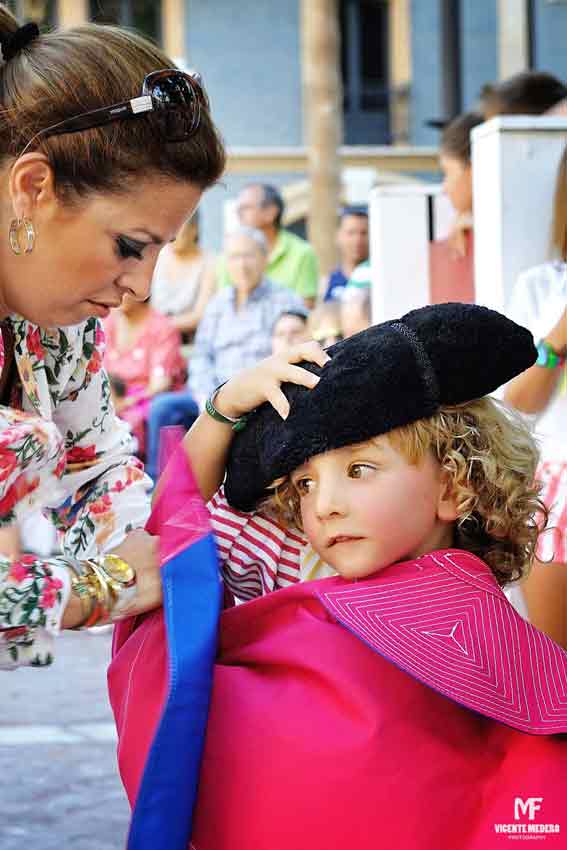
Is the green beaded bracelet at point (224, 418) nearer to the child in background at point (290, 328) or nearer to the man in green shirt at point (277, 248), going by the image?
the child in background at point (290, 328)

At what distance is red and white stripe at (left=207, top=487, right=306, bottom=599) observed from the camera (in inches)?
89.1

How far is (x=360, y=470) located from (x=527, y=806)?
0.55 metres

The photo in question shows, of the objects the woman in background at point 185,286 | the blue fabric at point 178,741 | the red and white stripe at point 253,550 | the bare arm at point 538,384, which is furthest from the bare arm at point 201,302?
the blue fabric at point 178,741

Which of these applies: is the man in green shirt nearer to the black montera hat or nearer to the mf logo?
the black montera hat

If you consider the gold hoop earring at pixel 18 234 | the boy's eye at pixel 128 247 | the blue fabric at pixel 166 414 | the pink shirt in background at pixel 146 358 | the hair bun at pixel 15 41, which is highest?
the hair bun at pixel 15 41

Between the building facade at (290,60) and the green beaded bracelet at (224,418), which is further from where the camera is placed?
the building facade at (290,60)

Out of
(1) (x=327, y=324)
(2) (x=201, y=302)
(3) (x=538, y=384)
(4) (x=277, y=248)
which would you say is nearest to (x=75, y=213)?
(3) (x=538, y=384)

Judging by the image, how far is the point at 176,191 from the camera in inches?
82.7

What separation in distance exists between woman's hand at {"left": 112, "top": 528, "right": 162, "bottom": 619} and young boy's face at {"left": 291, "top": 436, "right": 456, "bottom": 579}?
27 cm

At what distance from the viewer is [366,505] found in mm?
2094

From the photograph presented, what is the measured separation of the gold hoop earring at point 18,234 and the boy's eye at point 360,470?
583 mm

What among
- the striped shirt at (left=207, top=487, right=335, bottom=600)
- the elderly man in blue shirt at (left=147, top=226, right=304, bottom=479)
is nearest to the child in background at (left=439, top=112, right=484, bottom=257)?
the elderly man in blue shirt at (left=147, top=226, right=304, bottom=479)

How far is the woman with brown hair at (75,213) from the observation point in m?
1.91

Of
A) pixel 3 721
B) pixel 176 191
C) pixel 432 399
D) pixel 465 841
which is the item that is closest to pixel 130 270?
pixel 176 191
